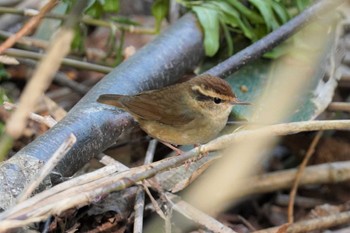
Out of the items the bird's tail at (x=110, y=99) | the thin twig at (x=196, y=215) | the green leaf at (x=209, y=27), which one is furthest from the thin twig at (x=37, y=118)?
the green leaf at (x=209, y=27)

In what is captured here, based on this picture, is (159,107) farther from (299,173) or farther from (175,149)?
(299,173)

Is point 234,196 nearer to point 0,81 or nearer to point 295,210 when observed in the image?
point 295,210

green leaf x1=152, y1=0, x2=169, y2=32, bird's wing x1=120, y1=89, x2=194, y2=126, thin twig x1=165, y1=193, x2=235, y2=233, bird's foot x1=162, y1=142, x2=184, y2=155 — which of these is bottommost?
thin twig x1=165, y1=193, x2=235, y2=233

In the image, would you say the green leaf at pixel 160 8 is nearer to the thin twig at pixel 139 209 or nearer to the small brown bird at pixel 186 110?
the small brown bird at pixel 186 110

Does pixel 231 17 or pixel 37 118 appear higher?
pixel 231 17

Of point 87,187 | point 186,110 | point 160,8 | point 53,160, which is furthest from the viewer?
point 160,8

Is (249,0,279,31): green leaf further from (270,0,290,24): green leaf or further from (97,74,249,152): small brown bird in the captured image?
(97,74,249,152): small brown bird

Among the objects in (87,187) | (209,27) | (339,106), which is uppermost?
(209,27)

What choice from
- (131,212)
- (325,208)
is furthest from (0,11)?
(325,208)

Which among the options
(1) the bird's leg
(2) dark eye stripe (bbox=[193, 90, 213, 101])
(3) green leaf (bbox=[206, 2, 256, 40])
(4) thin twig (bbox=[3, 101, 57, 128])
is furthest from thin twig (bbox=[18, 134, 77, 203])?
(3) green leaf (bbox=[206, 2, 256, 40])

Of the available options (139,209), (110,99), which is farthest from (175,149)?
(139,209)
